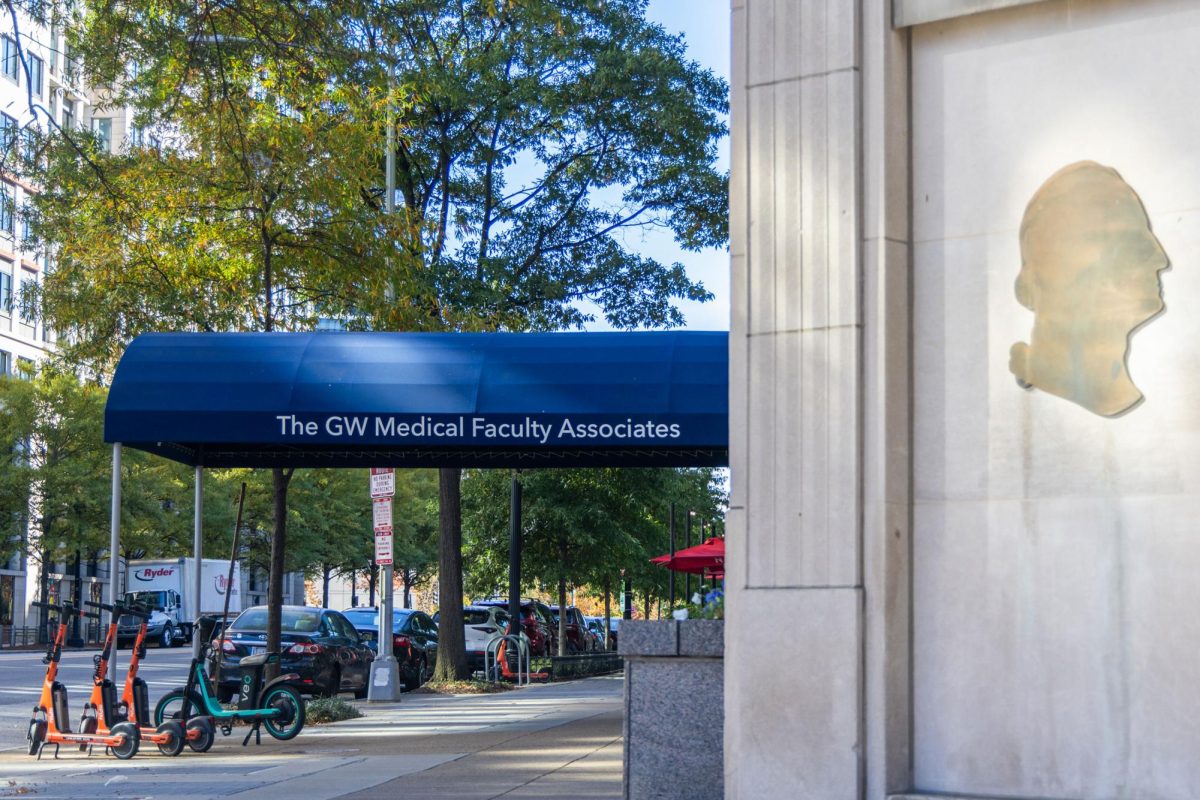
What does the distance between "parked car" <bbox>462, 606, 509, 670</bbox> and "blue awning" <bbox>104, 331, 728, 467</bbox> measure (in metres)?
16.6

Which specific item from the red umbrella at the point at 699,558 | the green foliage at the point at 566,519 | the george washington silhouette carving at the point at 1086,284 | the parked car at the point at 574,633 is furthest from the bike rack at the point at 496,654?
the george washington silhouette carving at the point at 1086,284

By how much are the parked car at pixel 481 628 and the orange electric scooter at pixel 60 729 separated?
1683cm

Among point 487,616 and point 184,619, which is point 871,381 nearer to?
point 487,616

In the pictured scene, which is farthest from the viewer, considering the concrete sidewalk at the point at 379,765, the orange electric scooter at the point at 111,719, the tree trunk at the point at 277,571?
the tree trunk at the point at 277,571

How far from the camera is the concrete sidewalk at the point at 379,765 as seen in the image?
10953 millimetres

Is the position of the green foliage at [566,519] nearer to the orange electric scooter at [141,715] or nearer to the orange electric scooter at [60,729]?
the orange electric scooter at [141,715]

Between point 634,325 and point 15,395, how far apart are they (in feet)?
130

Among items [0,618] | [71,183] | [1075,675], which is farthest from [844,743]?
[0,618]

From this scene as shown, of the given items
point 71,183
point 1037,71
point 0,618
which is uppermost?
point 71,183

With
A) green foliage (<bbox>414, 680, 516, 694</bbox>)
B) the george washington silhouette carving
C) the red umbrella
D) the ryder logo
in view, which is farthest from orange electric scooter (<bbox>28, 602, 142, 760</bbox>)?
the ryder logo

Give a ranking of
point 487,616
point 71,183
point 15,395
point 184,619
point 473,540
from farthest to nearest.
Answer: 1. point 184,619
2. point 15,395
3. point 473,540
4. point 487,616
5. point 71,183

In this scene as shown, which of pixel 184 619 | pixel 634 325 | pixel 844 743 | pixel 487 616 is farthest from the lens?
pixel 184 619

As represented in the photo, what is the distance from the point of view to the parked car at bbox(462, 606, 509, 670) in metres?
31.4

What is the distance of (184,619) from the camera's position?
65125mm
